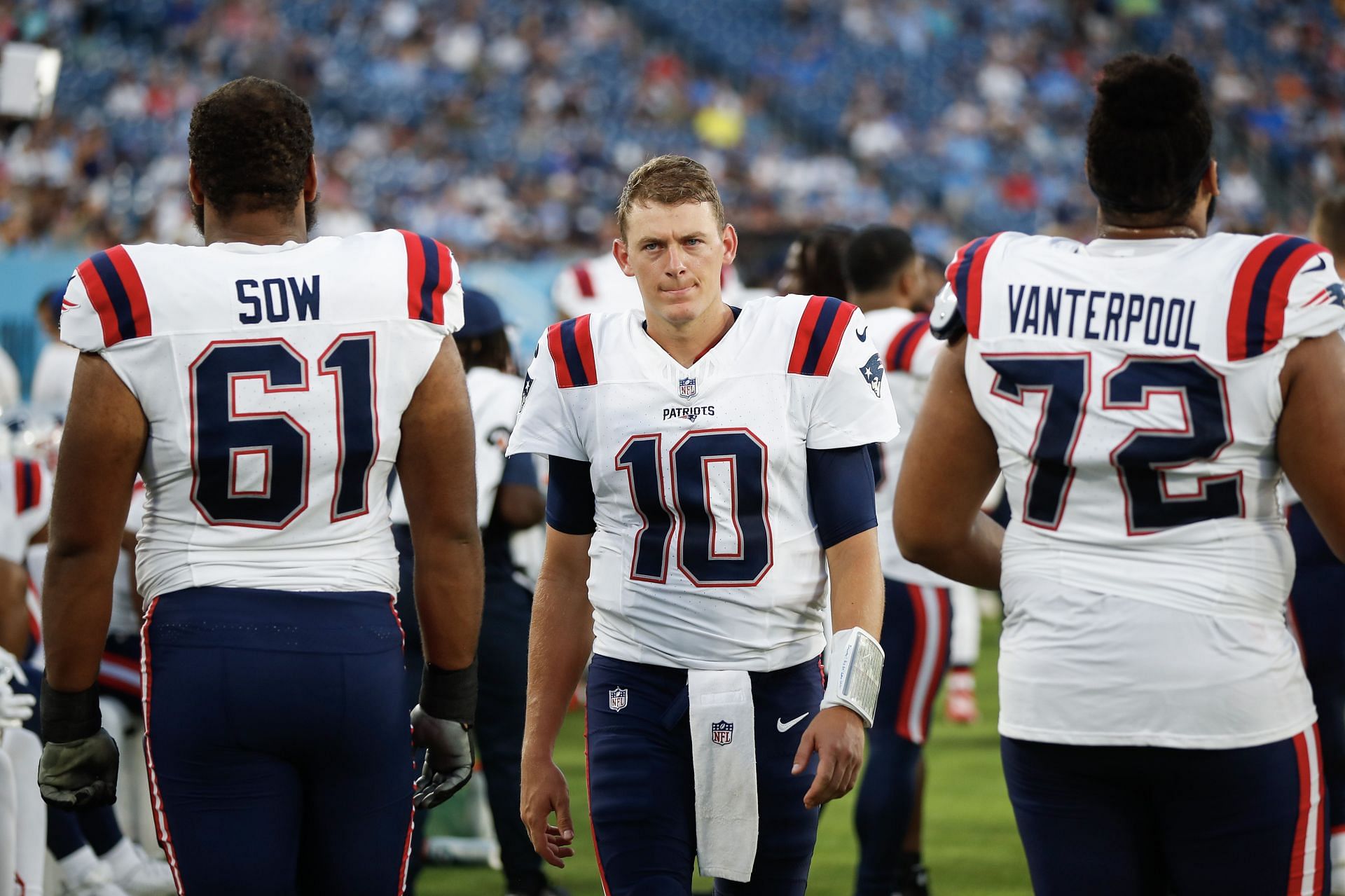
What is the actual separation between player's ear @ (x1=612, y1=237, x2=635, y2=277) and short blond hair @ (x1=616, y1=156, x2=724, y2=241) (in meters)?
0.01

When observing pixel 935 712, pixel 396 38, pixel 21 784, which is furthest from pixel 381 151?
pixel 21 784

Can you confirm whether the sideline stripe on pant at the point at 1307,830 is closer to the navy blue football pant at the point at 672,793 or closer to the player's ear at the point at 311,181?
the navy blue football pant at the point at 672,793

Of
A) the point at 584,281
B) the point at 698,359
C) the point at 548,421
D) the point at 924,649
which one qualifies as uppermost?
the point at 584,281

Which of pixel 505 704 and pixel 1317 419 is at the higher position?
pixel 1317 419

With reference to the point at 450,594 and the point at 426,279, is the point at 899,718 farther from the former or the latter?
the point at 426,279

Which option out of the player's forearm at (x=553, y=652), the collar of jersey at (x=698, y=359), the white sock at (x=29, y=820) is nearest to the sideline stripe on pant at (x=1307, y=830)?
the collar of jersey at (x=698, y=359)

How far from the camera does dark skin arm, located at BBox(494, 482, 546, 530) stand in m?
4.88

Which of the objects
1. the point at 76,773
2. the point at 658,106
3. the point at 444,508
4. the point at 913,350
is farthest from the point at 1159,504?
the point at 658,106

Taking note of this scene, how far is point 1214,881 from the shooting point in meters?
2.43

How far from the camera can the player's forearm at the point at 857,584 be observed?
291cm

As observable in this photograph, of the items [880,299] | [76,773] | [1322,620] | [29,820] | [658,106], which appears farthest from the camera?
[658,106]

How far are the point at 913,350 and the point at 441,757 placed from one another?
2.35 meters

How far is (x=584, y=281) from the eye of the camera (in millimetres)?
8297

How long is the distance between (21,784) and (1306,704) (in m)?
3.24
